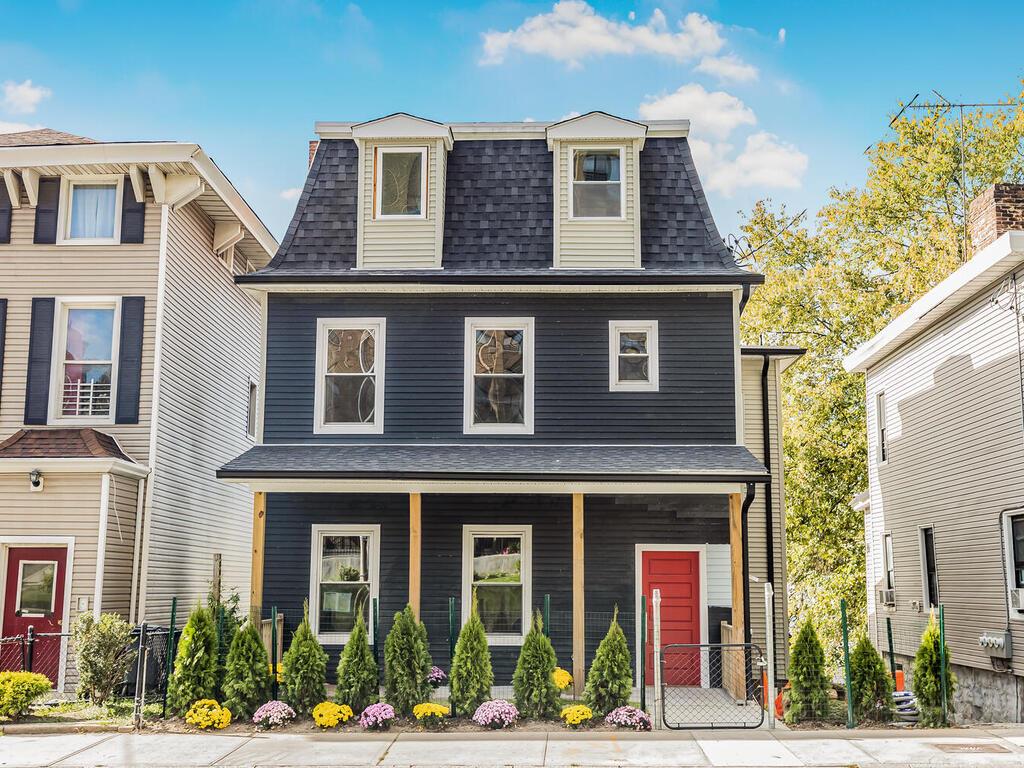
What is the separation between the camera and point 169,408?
1723cm

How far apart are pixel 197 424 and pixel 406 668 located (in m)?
8.01

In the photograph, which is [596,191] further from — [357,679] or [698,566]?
[357,679]

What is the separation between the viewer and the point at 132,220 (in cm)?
1705

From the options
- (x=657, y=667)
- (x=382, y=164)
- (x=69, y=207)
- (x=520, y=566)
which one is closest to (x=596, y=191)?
(x=382, y=164)

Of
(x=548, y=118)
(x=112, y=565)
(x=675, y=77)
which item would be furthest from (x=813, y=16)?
(x=112, y=565)

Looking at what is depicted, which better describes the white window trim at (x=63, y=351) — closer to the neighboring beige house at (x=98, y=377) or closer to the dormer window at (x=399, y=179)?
the neighboring beige house at (x=98, y=377)

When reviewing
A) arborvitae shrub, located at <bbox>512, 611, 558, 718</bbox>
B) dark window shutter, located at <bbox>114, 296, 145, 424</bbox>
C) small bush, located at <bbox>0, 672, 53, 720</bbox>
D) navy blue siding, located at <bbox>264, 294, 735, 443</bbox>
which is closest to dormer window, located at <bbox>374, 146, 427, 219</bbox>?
navy blue siding, located at <bbox>264, 294, 735, 443</bbox>

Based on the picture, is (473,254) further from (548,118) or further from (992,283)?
(992,283)

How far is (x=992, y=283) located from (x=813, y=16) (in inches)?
267

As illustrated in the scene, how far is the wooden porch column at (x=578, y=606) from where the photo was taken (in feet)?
47.0

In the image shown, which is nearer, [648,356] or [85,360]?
[648,356]

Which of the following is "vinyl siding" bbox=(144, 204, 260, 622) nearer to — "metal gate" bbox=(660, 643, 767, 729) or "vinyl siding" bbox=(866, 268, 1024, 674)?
"metal gate" bbox=(660, 643, 767, 729)

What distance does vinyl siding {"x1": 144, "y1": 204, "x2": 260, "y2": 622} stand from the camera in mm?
17016

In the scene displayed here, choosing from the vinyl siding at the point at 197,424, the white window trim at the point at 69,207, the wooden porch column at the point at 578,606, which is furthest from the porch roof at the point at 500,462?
the white window trim at the point at 69,207
